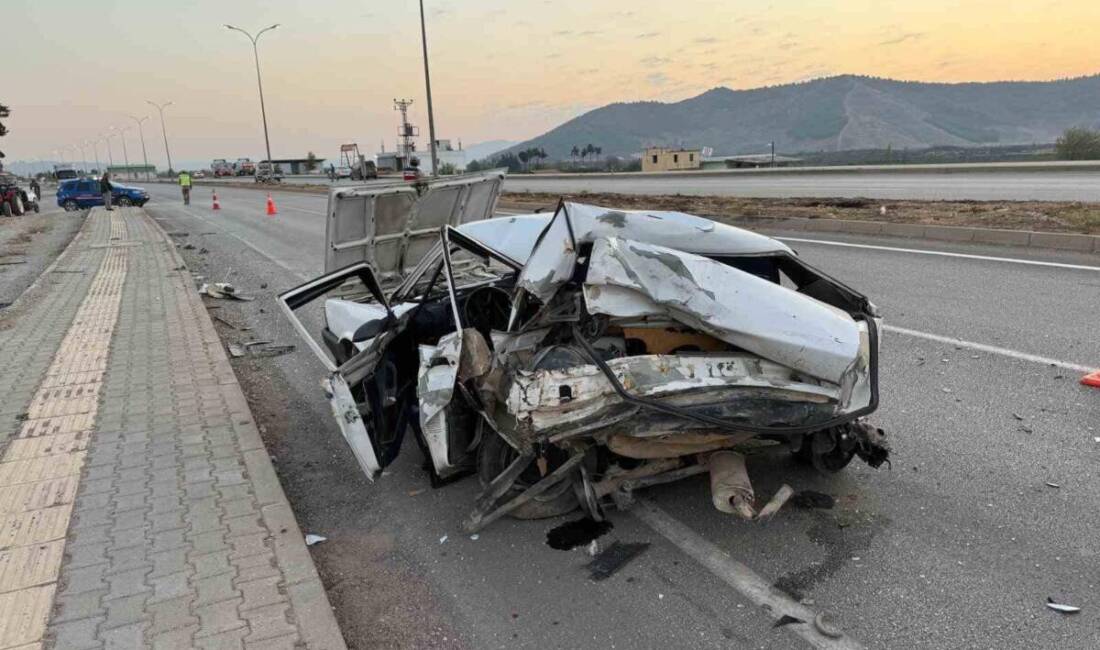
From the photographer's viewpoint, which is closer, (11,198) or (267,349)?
(267,349)

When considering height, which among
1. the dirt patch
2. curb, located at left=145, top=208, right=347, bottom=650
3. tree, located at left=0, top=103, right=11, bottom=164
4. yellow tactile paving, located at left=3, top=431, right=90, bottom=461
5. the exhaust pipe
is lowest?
curb, located at left=145, top=208, right=347, bottom=650

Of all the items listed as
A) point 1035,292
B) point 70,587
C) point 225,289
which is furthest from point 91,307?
point 1035,292

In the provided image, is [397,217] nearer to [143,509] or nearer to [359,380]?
[359,380]

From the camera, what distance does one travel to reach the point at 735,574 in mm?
2904

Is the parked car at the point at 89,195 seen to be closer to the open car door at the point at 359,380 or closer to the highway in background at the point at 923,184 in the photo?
the highway in background at the point at 923,184

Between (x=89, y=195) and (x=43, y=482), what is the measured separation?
39.2 meters

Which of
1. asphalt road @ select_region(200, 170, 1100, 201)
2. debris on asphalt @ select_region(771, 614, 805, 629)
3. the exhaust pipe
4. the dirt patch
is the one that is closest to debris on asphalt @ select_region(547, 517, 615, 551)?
the exhaust pipe

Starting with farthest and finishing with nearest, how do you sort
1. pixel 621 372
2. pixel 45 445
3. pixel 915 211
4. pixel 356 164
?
pixel 356 164
pixel 915 211
pixel 45 445
pixel 621 372

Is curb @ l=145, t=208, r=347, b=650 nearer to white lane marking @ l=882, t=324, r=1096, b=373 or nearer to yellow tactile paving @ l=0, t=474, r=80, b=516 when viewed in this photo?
yellow tactile paving @ l=0, t=474, r=80, b=516

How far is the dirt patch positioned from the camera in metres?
11.6

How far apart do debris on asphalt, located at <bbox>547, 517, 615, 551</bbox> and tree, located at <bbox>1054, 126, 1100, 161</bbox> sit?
41.7 metres

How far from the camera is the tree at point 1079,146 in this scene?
3619 cm

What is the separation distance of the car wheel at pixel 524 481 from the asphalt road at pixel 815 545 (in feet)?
0.26

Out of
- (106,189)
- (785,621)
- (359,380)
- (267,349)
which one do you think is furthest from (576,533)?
(106,189)
